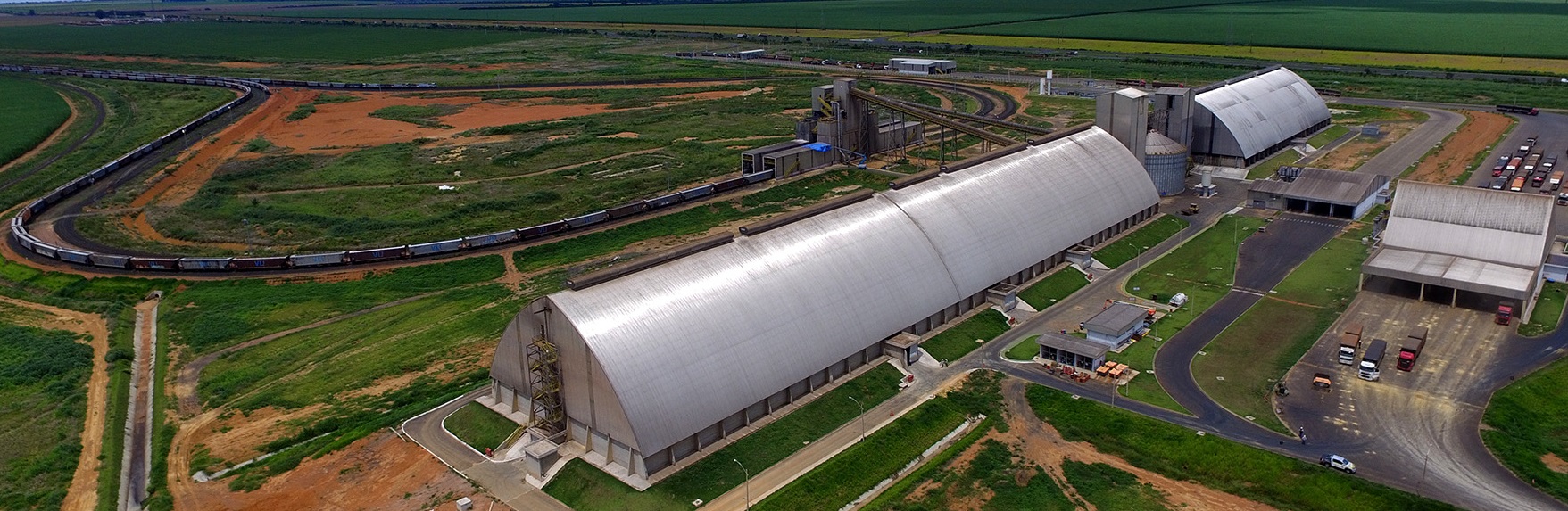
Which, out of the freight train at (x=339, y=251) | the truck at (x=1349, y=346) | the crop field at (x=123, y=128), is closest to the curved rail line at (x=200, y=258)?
the freight train at (x=339, y=251)

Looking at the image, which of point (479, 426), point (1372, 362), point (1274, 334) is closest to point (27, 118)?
point (479, 426)

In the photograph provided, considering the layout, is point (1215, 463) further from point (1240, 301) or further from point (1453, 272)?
point (1453, 272)

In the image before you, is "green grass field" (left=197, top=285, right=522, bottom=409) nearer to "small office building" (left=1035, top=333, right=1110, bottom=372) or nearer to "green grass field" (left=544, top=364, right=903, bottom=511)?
"green grass field" (left=544, top=364, right=903, bottom=511)

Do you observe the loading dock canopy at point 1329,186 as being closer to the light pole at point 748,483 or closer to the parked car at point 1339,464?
the parked car at point 1339,464

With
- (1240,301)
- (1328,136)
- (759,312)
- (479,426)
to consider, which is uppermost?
(1328,136)

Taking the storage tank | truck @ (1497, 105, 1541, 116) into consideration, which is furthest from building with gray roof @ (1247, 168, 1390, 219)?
truck @ (1497, 105, 1541, 116)
